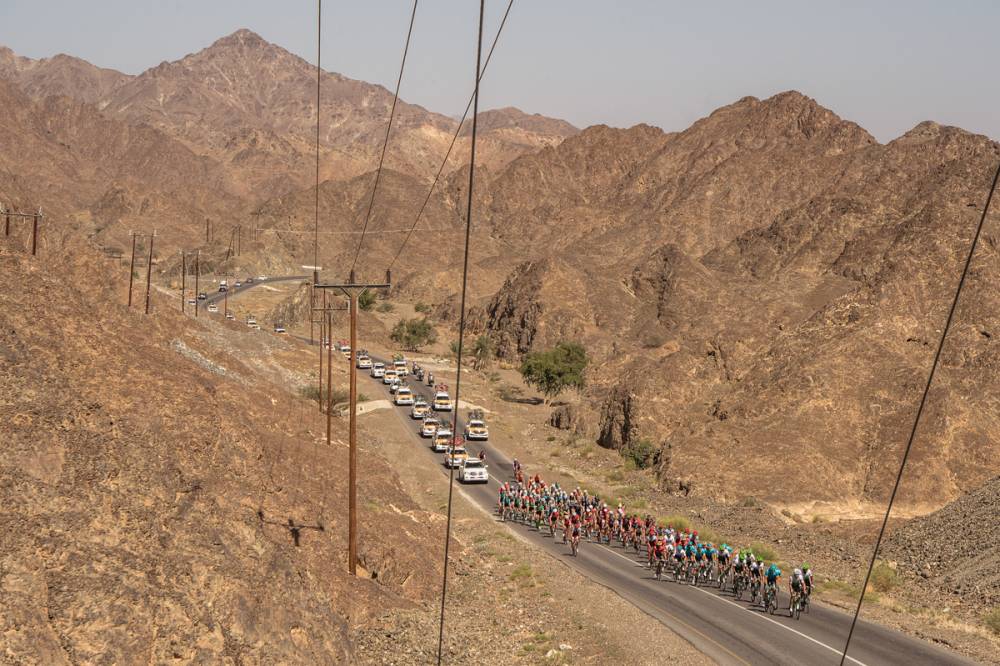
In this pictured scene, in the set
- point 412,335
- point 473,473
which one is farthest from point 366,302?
point 473,473

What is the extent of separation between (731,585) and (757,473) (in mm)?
22779

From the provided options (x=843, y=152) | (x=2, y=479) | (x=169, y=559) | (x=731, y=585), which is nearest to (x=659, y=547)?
(x=731, y=585)

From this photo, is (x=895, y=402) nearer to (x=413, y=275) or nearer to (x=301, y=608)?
(x=301, y=608)

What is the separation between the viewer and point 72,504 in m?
18.0

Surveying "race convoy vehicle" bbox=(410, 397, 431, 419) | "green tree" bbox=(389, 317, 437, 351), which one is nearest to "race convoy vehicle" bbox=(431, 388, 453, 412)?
"race convoy vehicle" bbox=(410, 397, 431, 419)

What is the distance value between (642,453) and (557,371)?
96.7ft

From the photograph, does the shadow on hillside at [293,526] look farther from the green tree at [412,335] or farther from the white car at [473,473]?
the green tree at [412,335]

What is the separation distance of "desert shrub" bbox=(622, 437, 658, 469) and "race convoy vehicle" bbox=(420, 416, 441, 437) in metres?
13.7

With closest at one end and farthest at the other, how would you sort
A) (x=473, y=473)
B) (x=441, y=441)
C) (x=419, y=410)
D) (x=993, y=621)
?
(x=993, y=621) < (x=473, y=473) < (x=441, y=441) < (x=419, y=410)

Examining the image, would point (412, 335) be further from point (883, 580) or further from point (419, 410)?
point (883, 580)

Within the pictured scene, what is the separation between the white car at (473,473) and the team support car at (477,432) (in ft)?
44.2

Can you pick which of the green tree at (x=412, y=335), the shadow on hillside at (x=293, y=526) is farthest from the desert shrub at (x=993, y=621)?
the green tree at (x=412, y=335)

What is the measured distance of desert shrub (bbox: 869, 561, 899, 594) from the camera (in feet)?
115

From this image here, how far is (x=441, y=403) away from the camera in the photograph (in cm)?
8094
